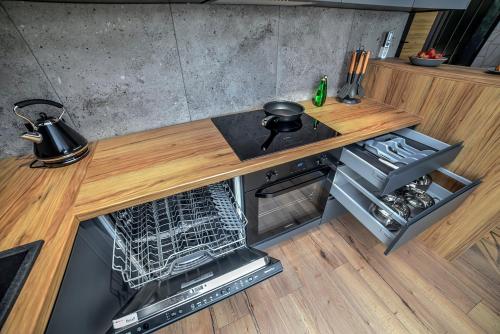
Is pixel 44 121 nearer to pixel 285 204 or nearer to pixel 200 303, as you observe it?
pixel 200 303

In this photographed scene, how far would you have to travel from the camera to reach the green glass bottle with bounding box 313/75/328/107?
1.39 metres

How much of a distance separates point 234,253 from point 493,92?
148 cm

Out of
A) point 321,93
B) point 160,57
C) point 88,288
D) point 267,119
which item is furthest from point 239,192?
point 321,93

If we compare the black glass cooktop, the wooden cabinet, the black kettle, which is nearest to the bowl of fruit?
the wooden cabinet

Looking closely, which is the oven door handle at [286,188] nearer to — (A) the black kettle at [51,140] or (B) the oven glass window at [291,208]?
(B) the oven glass window at [291,208]

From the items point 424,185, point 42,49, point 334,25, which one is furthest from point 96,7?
point 424,185

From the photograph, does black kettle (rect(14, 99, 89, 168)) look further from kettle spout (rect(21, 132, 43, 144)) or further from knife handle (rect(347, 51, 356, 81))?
knife handle (rect(347, 51, 356, 81))

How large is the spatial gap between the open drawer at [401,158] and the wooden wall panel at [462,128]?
0.08 metres

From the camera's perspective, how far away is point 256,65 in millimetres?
1287

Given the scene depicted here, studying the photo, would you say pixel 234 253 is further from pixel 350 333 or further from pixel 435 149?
pixel 435 149

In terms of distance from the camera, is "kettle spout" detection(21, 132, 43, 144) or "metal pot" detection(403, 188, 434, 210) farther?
"metal pot" detection(403, 188, 434, 210)

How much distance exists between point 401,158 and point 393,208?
32 centimetres

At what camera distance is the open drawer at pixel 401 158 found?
36.3 inches

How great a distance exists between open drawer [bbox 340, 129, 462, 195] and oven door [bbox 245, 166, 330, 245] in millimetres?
189
